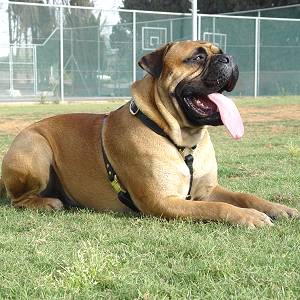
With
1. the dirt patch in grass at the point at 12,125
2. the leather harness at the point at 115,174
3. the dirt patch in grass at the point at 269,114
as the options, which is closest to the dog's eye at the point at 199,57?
the leather harness at the point at 115,174

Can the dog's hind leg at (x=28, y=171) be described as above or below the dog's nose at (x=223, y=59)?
below

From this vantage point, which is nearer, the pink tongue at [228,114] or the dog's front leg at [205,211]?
the dog's front leg at [205,211]

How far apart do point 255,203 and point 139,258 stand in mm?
1414

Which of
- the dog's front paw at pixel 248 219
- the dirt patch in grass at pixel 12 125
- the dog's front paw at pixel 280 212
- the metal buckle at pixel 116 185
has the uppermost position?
the metal buckle at pixel 116 185

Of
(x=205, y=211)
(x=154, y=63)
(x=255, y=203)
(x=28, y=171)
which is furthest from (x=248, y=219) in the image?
(x=28, y=171)

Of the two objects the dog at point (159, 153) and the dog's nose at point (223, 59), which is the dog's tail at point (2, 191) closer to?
the dog at point (159, 153)

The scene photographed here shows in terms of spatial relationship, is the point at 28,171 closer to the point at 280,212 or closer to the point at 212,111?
the point at 212,111

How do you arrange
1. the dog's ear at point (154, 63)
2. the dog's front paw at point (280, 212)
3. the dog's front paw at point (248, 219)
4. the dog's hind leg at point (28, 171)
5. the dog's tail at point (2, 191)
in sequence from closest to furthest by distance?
the dog's front paw at point (248, 219) < the dog's front paw at point (280, 212) < the dog's ear at point (154, 63) < the dog's hind leg at point (28, 171) < the dog's tail at point (2, 191)

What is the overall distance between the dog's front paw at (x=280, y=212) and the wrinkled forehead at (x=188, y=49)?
1204 millimetres

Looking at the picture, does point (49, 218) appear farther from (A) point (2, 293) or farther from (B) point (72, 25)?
(B) point (72, 25)

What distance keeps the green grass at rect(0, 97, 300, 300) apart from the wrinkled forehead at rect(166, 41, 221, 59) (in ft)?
4.06

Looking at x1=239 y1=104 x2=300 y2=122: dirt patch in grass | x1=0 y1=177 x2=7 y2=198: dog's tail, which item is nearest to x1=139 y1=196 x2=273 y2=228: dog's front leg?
x1=0 y1=177 x2=7 y2=198: dog's tail

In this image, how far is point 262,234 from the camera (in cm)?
337

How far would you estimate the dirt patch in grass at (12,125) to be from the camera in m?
11.2
